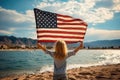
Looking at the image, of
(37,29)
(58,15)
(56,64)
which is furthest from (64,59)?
(58,15)

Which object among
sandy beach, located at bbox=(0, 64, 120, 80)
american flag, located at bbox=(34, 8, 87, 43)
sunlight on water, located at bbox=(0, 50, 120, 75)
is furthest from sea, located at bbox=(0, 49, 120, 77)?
american flag, located at bbox=(34, 8, 87, 43)

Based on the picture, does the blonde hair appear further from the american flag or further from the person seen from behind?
the american flag

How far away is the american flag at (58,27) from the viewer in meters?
6.37

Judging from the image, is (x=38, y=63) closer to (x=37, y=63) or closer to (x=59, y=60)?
(x=37, y=63)

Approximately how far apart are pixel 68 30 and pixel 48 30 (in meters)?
0.78

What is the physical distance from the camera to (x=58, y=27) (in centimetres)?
679

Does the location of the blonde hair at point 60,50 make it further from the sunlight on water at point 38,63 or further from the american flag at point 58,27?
the sunlight on water at point 38,63

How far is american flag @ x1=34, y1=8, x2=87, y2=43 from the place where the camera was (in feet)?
20.9

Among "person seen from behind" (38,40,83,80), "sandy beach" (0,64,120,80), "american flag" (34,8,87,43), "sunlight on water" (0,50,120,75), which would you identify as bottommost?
"sunlight on water" (0,50,120,75)

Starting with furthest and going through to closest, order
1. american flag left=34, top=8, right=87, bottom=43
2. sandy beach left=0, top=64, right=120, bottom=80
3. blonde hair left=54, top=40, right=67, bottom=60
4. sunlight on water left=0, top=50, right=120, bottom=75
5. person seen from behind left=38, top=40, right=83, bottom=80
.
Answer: sunlight on water left=0, top=50, right=120, bottom=75
sandy beach left=0, top=64, right=120, bottom=80
american flag left=34, top=8, right=87, bottom=43
person seen from behind left=38, top=40, right=83, bottom=80
blonde hair left=54, top=40, right=67, bottom=60

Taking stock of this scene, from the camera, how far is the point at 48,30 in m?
6.57

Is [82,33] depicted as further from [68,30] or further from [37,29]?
[37,29]

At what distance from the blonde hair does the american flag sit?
1223 mm

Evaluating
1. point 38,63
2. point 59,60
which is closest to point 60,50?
point 59,60
